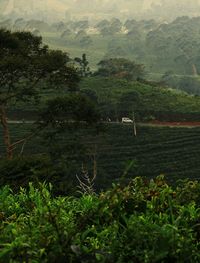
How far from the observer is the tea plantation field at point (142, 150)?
36719mm

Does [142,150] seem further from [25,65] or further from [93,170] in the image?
[25,65]

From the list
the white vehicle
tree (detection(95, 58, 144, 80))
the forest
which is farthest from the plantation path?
tree (detection(95, 58, 144, 80))

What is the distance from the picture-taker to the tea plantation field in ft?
120

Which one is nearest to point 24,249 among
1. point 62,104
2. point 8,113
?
point 62,104

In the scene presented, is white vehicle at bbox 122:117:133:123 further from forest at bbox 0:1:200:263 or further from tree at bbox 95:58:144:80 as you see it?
tree at bbox 95:58:144:80

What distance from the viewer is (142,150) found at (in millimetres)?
43312

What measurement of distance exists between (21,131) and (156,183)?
148 feet

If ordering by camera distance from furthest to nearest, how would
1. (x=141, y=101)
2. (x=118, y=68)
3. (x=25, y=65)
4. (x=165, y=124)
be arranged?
1. (x=118, y=68)
2. (x=141, y=101)
3. (x=165, y=124)
4. (x=25, y=65)

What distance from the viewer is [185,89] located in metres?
109

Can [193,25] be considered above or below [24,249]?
above

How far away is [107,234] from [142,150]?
40617 millimetres

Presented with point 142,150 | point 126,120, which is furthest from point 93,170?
point 126,120

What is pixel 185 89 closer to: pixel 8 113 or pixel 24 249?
pixel 8 113

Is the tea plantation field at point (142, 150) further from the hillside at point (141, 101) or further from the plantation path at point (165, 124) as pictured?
the hillside at point (141, 101)
